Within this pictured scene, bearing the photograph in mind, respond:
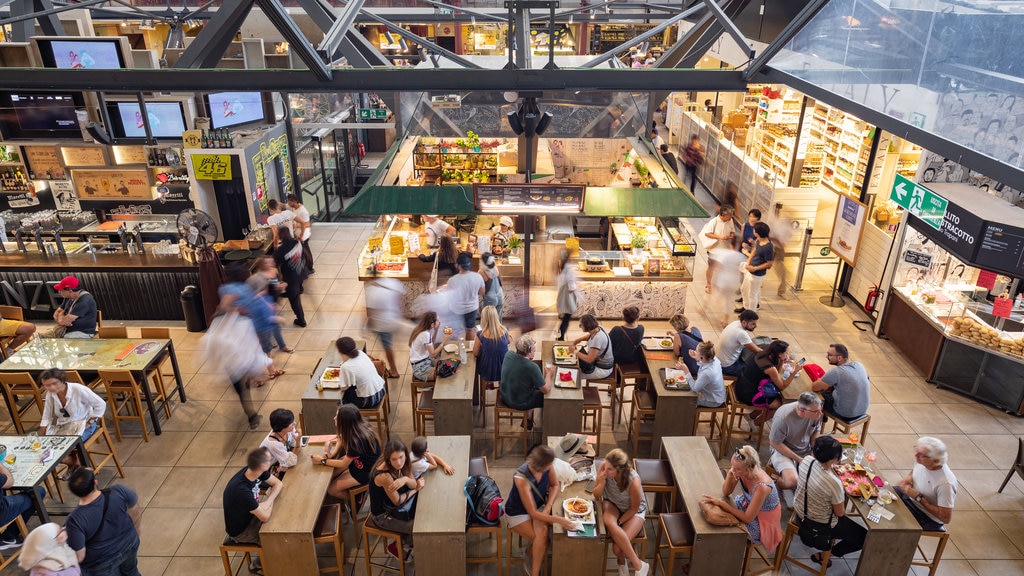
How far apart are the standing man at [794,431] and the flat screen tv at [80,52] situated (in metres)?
10.6

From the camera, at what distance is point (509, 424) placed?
24.1 feet

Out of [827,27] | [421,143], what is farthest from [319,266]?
[827,27]

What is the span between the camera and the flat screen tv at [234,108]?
10.5m

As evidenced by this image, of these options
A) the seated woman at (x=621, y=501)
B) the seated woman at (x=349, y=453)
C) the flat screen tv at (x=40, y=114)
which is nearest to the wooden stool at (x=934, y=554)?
the seated woman at (x=621, y=501)

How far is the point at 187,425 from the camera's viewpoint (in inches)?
289

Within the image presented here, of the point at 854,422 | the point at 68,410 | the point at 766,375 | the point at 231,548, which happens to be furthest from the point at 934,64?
the point at 68,410

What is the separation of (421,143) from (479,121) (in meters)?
1.13

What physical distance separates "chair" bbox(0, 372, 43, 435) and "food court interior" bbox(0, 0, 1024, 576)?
290 mm

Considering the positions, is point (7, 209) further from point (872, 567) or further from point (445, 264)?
point (872, 567)

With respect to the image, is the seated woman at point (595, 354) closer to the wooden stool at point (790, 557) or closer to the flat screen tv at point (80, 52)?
the wooden stool at point (790, 557)

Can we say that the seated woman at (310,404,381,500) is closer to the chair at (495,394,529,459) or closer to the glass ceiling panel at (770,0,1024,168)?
the chair at (495,394,529,459)

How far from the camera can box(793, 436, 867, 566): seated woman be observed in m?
5.02

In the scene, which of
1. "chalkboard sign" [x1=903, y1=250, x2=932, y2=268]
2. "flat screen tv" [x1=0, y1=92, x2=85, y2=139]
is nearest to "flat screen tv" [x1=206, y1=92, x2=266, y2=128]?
"flat screen tv" [x1=0, y1=92, x2=85, y2=139]

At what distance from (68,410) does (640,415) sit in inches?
218
